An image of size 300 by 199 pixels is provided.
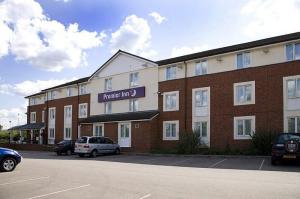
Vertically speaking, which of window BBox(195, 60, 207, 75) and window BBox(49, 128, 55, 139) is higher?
window BBox(195, 60, 207, 75)

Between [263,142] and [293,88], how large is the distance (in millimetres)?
4056

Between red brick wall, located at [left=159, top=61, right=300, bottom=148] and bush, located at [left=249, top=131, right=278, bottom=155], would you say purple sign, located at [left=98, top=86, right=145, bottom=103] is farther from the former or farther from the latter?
bush, located at [left=249, top=131, right=278, bottom=155]

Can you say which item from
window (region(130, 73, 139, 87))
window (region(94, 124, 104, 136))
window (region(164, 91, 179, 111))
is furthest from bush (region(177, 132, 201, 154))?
window (region(94, 124, 104, 136))

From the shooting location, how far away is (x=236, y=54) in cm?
2905

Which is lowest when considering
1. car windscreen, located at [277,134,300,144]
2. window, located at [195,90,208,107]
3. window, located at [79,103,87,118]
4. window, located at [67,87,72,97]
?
car windscreen, located at [277,134,300,144]

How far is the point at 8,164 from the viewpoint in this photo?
17047mm

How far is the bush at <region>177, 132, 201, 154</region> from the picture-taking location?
29500mm

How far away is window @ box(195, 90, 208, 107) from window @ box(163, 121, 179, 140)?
8.48ft

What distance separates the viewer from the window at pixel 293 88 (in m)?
25.8

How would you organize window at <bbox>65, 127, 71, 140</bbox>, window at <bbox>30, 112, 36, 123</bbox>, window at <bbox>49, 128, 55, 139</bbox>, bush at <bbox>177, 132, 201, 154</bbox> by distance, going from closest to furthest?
bush at <bbox>177, 132, 201, 154</bbox>, window at <bbox>65, 127, 71, 140</bbox>, window at <bbox>49, 128, 55, 139</bbox>, window at <bbox>30, 112, 36, 123</bbox>

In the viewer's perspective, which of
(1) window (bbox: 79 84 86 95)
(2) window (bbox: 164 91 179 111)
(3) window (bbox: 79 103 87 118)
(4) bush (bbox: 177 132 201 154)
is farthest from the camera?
(1) window (bbox: 79 84 86 95)

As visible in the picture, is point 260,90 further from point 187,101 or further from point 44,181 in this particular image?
point 44,181

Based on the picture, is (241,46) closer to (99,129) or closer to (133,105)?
(133,105)

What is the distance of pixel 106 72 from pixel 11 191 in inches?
1167
